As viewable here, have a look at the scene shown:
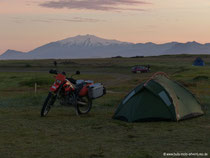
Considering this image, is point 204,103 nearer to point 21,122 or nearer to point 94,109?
point 94,109

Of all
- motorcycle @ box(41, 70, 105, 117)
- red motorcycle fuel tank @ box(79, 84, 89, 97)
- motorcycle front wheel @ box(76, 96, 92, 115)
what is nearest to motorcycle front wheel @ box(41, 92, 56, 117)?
motorcycle @ box(41, 70, 105, 117)

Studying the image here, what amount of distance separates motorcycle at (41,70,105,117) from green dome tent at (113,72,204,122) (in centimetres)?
195

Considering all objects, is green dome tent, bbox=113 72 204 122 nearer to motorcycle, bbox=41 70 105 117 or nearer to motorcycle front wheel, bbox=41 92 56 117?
motorcycle, bbox=41 70 105 117

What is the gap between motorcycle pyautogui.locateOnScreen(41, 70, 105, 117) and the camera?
15453 millimetres

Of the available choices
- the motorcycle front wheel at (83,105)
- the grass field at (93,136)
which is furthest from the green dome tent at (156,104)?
the motorcycle front wheel at (83,105)

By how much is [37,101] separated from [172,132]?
11.1 metres

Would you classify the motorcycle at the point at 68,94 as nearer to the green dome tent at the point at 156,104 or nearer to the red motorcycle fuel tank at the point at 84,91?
the red motorcycle fuel tank at the point at 84,91

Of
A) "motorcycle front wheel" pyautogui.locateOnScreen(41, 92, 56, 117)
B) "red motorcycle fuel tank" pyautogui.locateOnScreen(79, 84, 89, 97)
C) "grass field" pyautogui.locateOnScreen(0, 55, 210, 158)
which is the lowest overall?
"grass field" pyautogui.locateOnScreen(0, 55, 210, 158)

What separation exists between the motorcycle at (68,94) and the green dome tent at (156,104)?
6.39ft

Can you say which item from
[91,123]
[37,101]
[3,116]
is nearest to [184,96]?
[91,123]

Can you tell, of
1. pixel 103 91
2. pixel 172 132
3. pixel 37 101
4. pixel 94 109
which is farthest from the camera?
pixel 37 101

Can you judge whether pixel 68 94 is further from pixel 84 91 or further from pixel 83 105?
pixel 83 105

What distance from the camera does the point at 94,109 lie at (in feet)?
59.8

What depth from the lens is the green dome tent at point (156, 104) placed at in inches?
558
